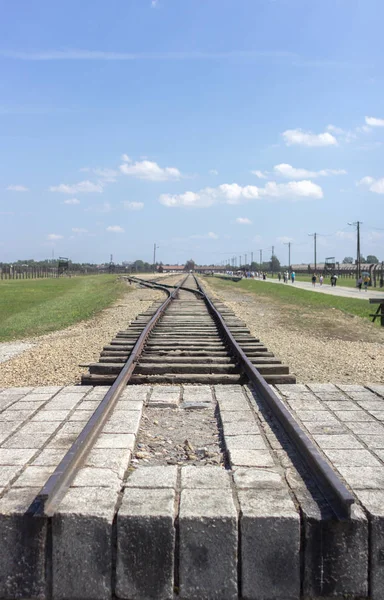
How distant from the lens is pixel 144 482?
2984mm

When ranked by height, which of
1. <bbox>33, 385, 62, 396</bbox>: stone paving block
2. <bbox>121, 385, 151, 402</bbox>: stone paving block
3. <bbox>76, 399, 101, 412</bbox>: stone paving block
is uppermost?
<bbox>33, 385, 62, 396</bbox>: stone paving block

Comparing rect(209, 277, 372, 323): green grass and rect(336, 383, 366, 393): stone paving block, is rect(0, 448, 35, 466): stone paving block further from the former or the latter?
rect(209, 277, 372, 323): green grass

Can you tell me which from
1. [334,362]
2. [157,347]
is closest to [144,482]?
[157,347]

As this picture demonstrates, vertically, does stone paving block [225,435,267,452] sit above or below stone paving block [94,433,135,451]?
below

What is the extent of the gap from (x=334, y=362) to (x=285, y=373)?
78.2 inches

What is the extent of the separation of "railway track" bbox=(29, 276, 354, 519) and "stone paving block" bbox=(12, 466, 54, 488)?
0.17 meters

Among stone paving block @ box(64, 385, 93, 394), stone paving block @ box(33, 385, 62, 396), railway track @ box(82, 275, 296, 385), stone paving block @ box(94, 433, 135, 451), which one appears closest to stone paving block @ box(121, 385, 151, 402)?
railway track @ box(82, 275, 296, 385)

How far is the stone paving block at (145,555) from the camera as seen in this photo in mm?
2484

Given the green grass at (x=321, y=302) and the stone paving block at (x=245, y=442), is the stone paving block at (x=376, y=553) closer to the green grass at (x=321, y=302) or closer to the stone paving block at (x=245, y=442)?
the stone paving block at (x=245, y=442)

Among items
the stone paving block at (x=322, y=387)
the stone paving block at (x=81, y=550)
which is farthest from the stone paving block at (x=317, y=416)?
the stone paving block at (x=81, y=550)

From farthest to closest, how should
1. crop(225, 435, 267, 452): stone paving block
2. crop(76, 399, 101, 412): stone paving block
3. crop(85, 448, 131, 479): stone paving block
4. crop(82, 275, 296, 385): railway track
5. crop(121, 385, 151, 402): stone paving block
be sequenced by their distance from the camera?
crop(82, 275, 296, 385): railway track
crop(121, 385, 151, 402): stone paving block
crop(76, 399, 101, 412): stone paving block
crop(225, 435, 267, 452): stone paving block
crop(85, 448, 131, 479): stone paving block

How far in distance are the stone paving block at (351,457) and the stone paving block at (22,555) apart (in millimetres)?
1756

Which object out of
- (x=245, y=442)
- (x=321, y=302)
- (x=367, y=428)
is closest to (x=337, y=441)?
(x=367, y=428)

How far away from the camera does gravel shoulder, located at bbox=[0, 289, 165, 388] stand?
6.49 m
